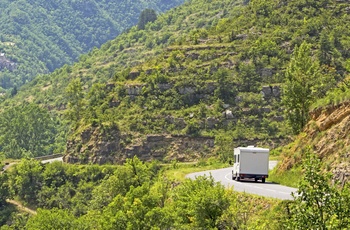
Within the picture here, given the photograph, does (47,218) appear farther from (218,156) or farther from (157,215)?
(218,156)

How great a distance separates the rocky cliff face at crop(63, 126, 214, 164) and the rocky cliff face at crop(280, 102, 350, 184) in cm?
4753

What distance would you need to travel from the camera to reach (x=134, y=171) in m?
77.8

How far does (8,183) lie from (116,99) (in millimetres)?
21903

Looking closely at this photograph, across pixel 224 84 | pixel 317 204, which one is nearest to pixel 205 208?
pixel 317 204

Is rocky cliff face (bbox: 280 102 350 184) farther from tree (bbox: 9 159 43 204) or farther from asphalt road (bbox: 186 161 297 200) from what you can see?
tree (bbox: 9 159 43 204)

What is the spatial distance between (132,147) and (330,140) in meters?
60.3

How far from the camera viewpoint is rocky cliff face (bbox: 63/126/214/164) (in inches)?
4117

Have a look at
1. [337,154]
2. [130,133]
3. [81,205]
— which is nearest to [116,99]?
[130,133]

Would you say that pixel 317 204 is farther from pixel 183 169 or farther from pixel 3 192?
pixel 3 192

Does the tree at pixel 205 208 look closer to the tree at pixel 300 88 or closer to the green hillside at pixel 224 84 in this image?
the tree at pixel 300 88

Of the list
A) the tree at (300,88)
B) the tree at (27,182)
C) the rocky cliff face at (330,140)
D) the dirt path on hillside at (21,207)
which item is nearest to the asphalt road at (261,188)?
the rocky cliff face at (330,140)

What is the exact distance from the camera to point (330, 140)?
162ft

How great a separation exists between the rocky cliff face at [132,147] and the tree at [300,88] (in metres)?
36.3

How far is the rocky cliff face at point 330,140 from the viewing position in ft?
148
